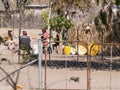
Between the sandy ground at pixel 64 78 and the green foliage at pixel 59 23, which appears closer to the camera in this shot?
the sandy ground at pixel 64 78

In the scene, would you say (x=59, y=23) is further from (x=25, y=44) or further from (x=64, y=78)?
(x=64, y=78)

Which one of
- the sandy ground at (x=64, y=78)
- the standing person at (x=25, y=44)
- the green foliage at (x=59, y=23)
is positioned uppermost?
the green foliage at (x=59, y=23)

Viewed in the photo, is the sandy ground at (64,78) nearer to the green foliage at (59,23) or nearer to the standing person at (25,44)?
the standing person at (25,44)

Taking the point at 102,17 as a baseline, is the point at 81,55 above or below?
below

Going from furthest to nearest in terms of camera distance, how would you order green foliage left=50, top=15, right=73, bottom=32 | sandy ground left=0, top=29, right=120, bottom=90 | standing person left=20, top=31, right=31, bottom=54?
green foliage left=50, top=15, right=73, bottom=32 < standing person left=20, top=31, right=31, bottom=54 < sandy ground left=0, top=29, right=120, bottom=90

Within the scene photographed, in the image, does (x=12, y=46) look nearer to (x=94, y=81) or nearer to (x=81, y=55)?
(x=81, y=55)

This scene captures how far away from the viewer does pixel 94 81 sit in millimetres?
16000

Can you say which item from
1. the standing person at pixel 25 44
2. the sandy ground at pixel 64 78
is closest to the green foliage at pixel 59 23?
the standing person at pixel 25 44

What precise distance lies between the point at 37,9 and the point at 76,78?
2098 inches

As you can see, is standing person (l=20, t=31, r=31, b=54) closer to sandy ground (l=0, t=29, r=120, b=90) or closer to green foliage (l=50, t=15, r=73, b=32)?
sandy ground (l=0, t=29, r=120, b=90)

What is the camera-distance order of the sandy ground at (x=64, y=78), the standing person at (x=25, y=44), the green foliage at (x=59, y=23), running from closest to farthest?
the sandy ground at (x=64, y=78) < the standing person at (x=25, y=44) < the green foliage at (x=59, y=23)

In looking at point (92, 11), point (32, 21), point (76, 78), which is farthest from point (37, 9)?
point (76, 78)

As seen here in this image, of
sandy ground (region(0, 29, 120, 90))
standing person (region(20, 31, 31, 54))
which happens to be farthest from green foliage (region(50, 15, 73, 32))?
sandy ground (region(0, 29, 120, 90))

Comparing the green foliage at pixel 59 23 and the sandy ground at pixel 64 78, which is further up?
Result: the green foliage at pixel 59 23
